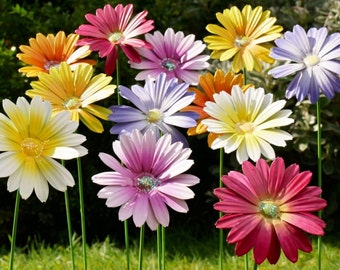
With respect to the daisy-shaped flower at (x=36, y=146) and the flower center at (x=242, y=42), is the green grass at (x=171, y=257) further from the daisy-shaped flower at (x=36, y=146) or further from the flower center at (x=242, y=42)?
the daisy-shaped flower at (x=36, y=146)

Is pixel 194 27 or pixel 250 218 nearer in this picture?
pixel 250 218

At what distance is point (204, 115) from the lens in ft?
5.99

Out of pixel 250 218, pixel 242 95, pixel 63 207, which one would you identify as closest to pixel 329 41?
pixel 242 95

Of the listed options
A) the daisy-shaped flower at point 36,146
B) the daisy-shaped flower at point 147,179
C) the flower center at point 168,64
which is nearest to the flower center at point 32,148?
the daisy-shaped flower at point 36,146

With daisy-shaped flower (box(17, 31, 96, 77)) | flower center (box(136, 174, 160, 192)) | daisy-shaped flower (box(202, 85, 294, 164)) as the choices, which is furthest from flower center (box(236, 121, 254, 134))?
daisy-shaped flower (box(17, 31, 96, 77))

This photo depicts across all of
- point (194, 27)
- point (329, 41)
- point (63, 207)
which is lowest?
point (63, 207)

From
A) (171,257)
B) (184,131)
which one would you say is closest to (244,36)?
(171,257)

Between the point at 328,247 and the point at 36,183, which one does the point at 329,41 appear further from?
the point at 328,247

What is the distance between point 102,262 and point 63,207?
0.85 meters

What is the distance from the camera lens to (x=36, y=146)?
5.08 ft

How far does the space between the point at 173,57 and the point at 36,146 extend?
21.8 inches

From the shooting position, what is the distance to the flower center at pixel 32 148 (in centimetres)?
154

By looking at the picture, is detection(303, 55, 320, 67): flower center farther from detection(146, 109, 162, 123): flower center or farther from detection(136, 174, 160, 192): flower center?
detection(136, 174, 160, 192): flower center

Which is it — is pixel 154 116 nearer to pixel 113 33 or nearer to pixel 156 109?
pixel 156 109
